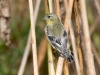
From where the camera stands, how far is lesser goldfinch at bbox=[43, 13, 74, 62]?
2.63m

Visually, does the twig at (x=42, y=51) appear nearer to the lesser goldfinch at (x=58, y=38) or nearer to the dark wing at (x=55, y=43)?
the lesser goldfinch at (x=58, y=38)

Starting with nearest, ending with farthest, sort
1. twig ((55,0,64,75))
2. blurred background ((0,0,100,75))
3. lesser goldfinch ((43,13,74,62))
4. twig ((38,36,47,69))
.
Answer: twig ((55,0,64,75)) → lesser goldfinch ((43,13,74,62)) → blurred background ((0,0,100,75)) → twig ((38,36,47,69))

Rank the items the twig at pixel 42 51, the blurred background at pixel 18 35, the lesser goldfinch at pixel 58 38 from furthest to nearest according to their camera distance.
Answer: the twig at pixel 42 51, the blurred background at pixel 18 35, the lesser goldfinch at pixel 58 38

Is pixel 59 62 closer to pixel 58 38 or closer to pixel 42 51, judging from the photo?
pixel 58 38

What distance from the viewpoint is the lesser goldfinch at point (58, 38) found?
8.64 ft

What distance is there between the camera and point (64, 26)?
2557 mm

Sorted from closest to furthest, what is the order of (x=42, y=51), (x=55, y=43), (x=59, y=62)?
1. (x=59, y=62)
2. (x=55, y=43)
3. (x=42, y=51)

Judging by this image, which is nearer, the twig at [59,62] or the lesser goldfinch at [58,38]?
the twig at [59,62]

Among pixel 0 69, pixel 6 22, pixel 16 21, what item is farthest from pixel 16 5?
pixel 6 22

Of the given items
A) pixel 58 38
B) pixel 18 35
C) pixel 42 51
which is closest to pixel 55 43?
pixel 58 38

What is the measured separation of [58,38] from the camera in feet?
9.28

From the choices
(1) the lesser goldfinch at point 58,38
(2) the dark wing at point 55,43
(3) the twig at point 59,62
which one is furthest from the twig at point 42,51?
(3) the twig at point 59,62

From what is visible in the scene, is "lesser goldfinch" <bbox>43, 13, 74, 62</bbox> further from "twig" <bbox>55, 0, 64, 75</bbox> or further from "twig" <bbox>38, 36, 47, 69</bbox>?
"twig" <bbox>38, 36, 47, 69</bbox>

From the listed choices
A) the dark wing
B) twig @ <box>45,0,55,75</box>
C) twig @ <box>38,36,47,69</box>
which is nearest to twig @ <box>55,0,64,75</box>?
twig @ <box>45,0,55,75</box>
